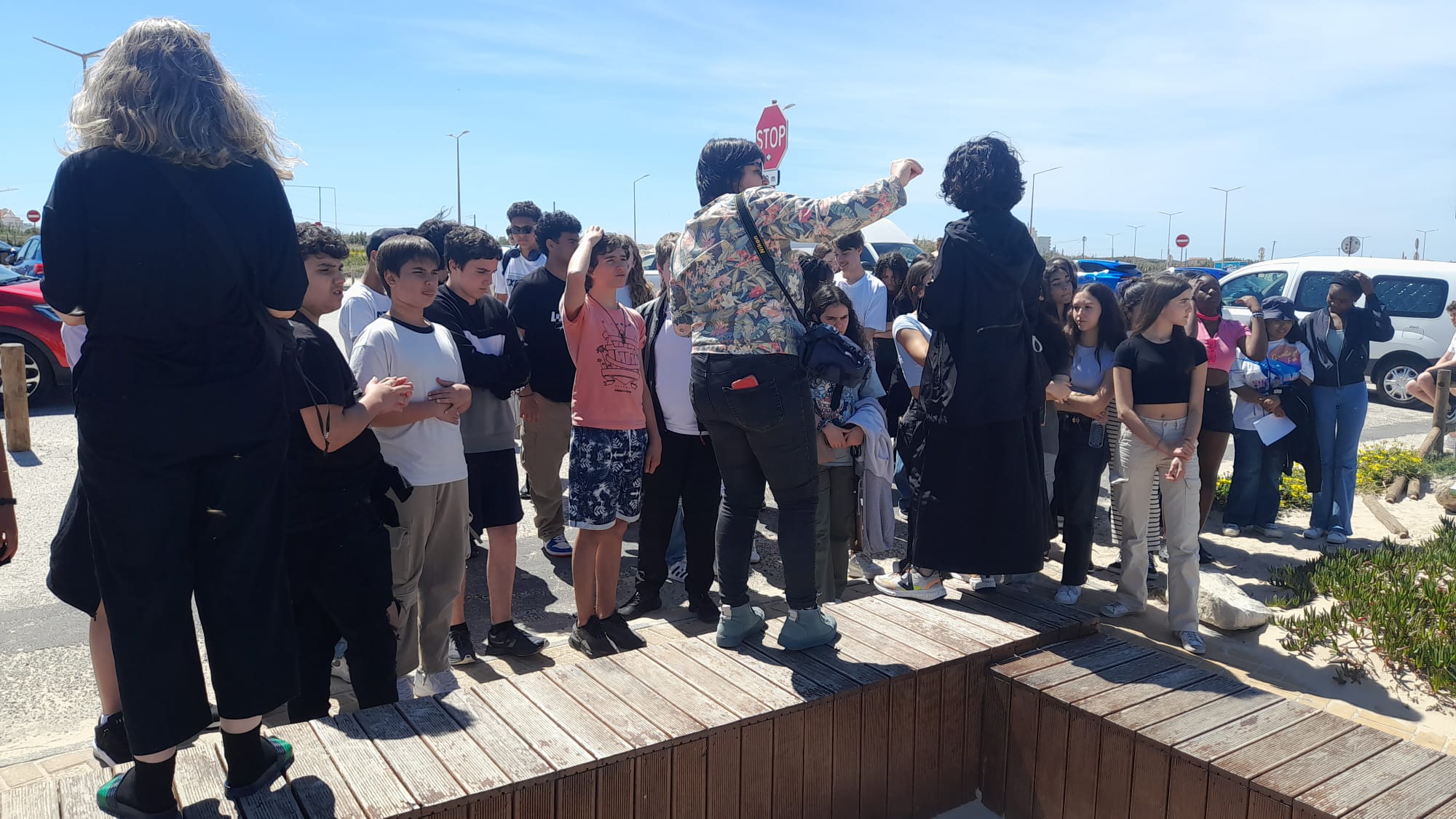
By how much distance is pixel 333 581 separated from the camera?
10.1 feet

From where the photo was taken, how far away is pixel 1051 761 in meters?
3.25

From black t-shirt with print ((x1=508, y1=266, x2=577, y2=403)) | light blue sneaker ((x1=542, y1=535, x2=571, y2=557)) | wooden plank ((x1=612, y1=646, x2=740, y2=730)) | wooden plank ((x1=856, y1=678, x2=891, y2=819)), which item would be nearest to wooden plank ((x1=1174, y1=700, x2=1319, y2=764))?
wooden plank ((x1=856, y1=678, x2=891, y2=819))

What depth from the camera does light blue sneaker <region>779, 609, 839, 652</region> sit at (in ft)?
11.4

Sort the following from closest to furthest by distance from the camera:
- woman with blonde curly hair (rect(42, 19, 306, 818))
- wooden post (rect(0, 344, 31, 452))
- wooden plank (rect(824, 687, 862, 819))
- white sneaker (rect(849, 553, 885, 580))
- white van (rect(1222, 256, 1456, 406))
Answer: woman with blonde curly hair (rect(42, 19, 306, 818)) → wooden plank (rect(824, 687, 862, 819)) → white sneaker (rect(849, 553, 885, 580)) → wooden post (rect(0, 344, 31, 452)) → white van (rect(1222, 256, 1456, 406))

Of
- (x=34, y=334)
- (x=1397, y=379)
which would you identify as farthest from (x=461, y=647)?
(x=1397, y=379)

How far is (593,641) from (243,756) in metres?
1.80

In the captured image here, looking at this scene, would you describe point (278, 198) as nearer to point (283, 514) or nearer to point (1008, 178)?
point (283, 514)

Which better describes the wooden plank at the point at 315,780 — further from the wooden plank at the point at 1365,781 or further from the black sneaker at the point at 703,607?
the wooden plank at the point at 1365,781

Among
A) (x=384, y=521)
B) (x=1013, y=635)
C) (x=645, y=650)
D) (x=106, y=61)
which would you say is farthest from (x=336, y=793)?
(x=1013, y=635)

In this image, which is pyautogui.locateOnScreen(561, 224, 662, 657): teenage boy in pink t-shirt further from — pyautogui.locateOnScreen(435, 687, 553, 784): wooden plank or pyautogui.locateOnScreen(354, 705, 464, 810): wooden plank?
pyautogui.locateOnScreen(354, 705, 464, 810): wooden plank

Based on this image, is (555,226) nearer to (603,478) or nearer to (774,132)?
(603,478)

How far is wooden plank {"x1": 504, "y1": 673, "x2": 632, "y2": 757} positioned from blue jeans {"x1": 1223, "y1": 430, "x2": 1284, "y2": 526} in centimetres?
536

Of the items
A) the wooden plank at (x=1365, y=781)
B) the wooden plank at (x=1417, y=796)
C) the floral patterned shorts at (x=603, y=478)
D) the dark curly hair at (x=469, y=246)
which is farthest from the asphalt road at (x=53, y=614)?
the wooden plank at (x=1417, y=796)

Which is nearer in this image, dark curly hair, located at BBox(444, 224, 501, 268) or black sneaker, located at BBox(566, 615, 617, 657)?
black sneaker, located at BBox(566, 615, 617, 657)
